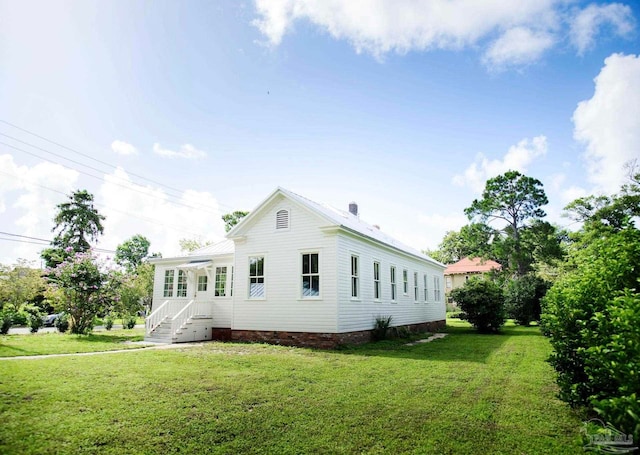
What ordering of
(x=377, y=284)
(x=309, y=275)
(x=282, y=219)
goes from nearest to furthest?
(x=309, y=275), (x=282, y=219), (x=377, y=284)

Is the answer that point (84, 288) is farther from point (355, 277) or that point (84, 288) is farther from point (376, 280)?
point (376, 280)

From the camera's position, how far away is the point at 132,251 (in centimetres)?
7144

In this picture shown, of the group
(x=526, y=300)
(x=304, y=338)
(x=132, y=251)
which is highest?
(x=132, y=251)

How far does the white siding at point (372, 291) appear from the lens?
13477 mm

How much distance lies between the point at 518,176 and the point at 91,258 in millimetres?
32549

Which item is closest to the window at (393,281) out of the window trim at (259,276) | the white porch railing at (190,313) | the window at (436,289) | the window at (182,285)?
the window trim at (259,276)

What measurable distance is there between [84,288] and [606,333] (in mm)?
19332

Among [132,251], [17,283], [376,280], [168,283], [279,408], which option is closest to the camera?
[279,408]

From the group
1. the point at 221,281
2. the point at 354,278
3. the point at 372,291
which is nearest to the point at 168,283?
the point at 221,281

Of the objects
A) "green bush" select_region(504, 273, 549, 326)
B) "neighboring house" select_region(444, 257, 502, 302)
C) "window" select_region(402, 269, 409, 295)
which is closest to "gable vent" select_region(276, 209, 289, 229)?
"window" select_region(402, 269, 409, 295)

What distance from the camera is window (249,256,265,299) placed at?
1481 centimetres

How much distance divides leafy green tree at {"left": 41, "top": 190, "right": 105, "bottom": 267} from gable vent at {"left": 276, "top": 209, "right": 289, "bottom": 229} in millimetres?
38100

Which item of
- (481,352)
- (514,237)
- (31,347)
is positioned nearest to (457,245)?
(514,237)

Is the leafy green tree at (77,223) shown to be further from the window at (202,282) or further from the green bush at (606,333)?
the green bush at (606,333)
